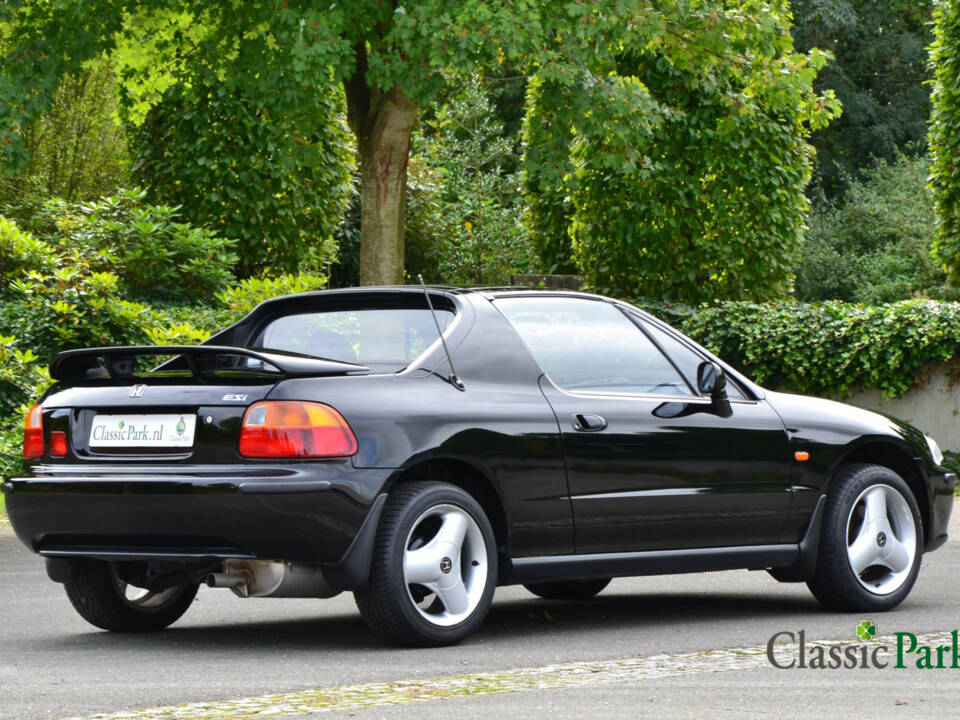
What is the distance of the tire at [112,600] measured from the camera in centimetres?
791

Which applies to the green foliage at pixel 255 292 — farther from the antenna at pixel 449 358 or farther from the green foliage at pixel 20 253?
the antenna at pixel 449 358

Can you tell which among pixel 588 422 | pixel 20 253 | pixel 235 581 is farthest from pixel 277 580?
pixel 20 253

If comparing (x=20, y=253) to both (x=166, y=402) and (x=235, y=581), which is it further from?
(x=235, y=581)

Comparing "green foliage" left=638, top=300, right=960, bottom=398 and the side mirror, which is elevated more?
"green foliage" left=638, top=300, right=960, bottom=398

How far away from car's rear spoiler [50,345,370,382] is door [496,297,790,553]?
39.2 inches

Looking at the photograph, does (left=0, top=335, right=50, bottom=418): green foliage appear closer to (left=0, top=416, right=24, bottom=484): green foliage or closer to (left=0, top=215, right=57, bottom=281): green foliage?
(left=0, top=416, right=24, bottom=484): green foliage

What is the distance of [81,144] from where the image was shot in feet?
97.7

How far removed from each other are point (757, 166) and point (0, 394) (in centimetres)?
900

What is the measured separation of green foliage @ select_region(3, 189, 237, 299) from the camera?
18000 millimetres

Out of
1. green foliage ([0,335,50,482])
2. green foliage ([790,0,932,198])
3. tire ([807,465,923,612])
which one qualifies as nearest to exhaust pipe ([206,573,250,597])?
tire ([807,465,923,612])

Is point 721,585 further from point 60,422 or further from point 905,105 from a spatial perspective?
point 905,105

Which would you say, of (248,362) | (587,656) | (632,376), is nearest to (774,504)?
(632,376)

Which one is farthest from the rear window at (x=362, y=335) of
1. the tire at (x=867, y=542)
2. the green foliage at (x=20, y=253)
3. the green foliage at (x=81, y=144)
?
the green foliage at (x=81, y=144)

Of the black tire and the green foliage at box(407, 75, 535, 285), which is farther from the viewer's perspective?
the green foliage at box(407, 75, 535, 285)
